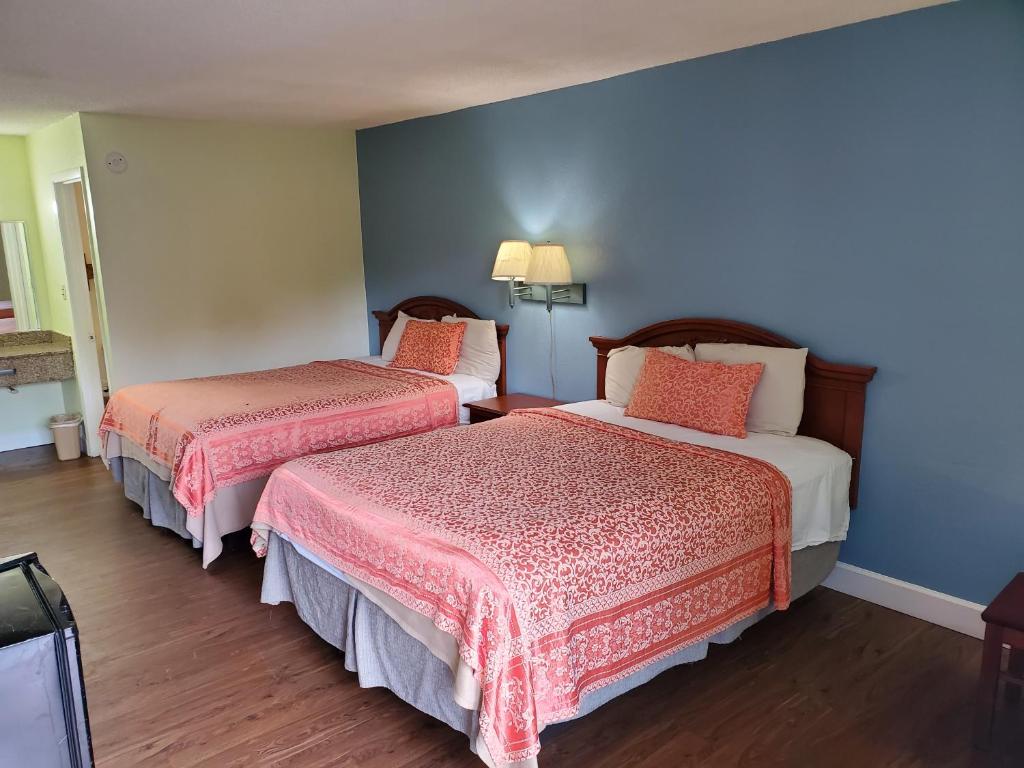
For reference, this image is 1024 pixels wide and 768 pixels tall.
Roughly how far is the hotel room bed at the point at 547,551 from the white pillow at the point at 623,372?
1.53ft

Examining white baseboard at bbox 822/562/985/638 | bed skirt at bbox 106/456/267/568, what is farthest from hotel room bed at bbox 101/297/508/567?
white baseboard at bbox 822/562/985/638

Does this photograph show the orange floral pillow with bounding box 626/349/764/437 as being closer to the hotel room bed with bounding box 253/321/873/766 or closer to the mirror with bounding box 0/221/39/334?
the hotel room bed with bounding box 253/321/873/766

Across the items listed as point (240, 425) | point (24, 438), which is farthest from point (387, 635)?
point (24, 438)

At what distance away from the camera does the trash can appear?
499 centimetres

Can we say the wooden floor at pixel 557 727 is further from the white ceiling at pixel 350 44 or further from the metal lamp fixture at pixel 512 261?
the white ceiling at pixel 350 44

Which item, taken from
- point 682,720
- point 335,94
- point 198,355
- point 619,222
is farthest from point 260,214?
point 682,720

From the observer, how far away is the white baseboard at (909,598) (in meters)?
2.76

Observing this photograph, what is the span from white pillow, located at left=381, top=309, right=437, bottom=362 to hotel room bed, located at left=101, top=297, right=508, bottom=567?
408 mm

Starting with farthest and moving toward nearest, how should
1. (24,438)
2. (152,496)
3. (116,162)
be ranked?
(24,438) → (116,162) → (152,496)

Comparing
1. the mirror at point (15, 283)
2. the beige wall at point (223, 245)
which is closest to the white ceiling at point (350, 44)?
the beige wall at point (223, 245)

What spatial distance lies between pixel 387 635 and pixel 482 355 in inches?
98.3

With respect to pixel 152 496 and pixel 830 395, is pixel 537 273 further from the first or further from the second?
pixel 152 496

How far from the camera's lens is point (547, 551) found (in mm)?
1987

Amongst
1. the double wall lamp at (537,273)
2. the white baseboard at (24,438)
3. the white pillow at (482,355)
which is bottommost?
the white baseboard at (24,438)
